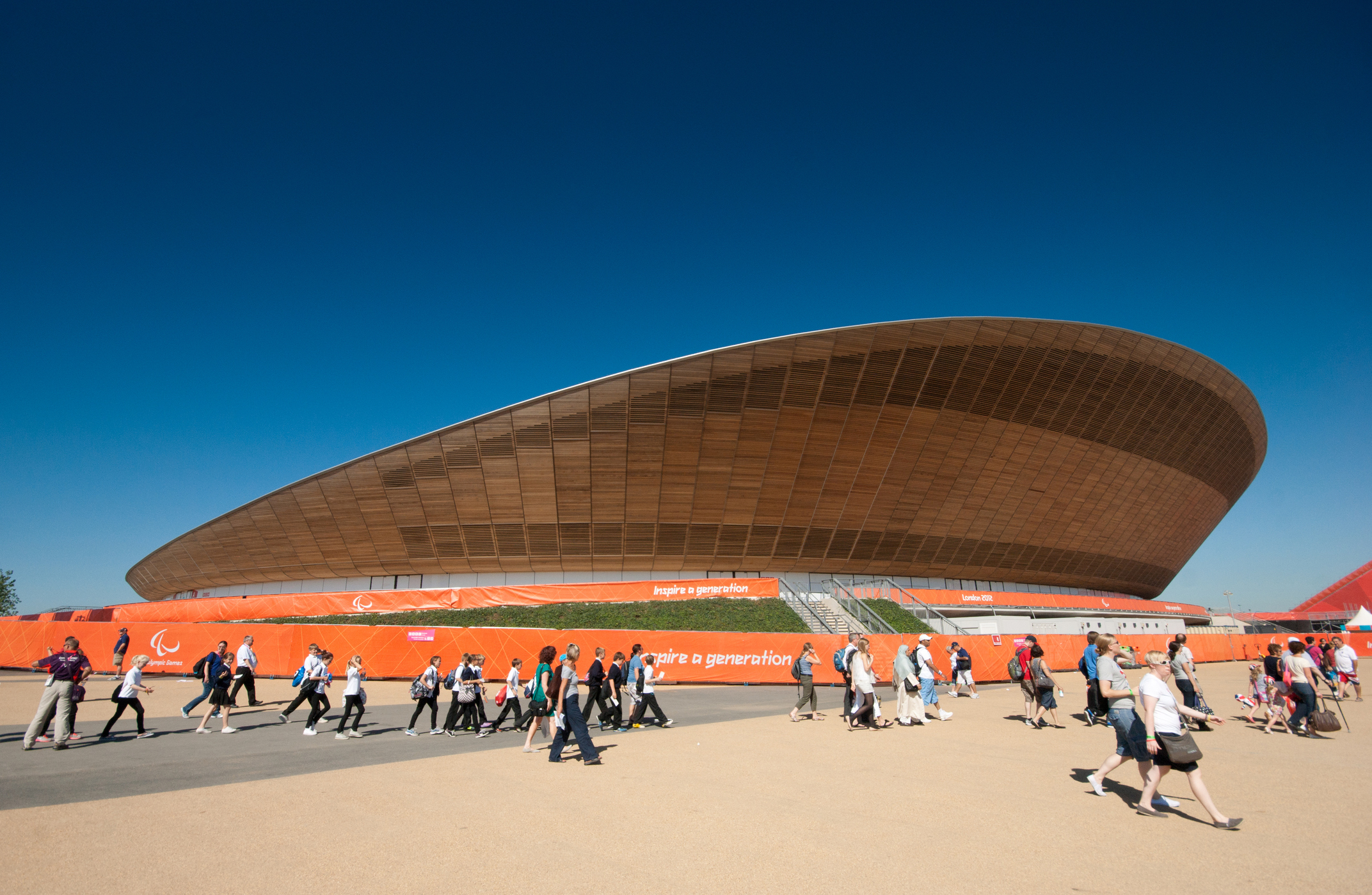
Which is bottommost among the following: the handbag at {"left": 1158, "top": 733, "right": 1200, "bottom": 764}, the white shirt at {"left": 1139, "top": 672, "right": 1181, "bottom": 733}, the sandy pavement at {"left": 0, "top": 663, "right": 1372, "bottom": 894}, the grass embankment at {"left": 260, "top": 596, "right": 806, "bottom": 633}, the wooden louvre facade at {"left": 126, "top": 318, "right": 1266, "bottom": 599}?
the sandy pavement at {"left": 0, "top": 663, "right": 1372, "bottom": 894}

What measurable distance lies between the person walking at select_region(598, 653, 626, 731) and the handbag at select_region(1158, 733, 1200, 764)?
832 centimetres

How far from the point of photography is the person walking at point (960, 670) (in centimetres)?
1675

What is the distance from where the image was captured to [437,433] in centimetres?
3033

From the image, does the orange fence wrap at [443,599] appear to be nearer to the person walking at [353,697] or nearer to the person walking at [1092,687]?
the person walking at [1092,687]

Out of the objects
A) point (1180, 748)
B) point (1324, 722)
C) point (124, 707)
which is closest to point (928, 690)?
point (1324, 722)

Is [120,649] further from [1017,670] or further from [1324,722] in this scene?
[1324,722]

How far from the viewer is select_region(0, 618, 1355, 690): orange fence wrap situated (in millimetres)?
18625

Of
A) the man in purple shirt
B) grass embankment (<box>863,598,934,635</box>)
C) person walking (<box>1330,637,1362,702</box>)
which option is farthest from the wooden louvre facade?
the man in purple shirt

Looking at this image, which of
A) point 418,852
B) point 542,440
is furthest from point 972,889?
point 542,440

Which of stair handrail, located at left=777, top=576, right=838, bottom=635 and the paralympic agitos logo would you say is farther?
stair handrail, located at left=777, top=576, right=838, bottom=635

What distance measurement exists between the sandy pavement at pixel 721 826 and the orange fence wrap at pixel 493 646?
9.84 m

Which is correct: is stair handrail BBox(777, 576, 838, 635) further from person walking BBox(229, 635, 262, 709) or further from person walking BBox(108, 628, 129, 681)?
person walking BBox(108, 628, 129, 681)

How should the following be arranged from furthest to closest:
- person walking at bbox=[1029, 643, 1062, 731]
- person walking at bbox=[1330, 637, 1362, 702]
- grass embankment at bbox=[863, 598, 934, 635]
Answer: grass embankment at bbox=[863, 598, 934, 635] < person walking at bbox=[1330, 637, 1362, 702] < person walking at bbox=[1029, 643, 1062, 731]

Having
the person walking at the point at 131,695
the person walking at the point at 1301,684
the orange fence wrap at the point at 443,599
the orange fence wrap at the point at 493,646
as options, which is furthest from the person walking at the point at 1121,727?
the orange fence wrap at the point at 443,599
